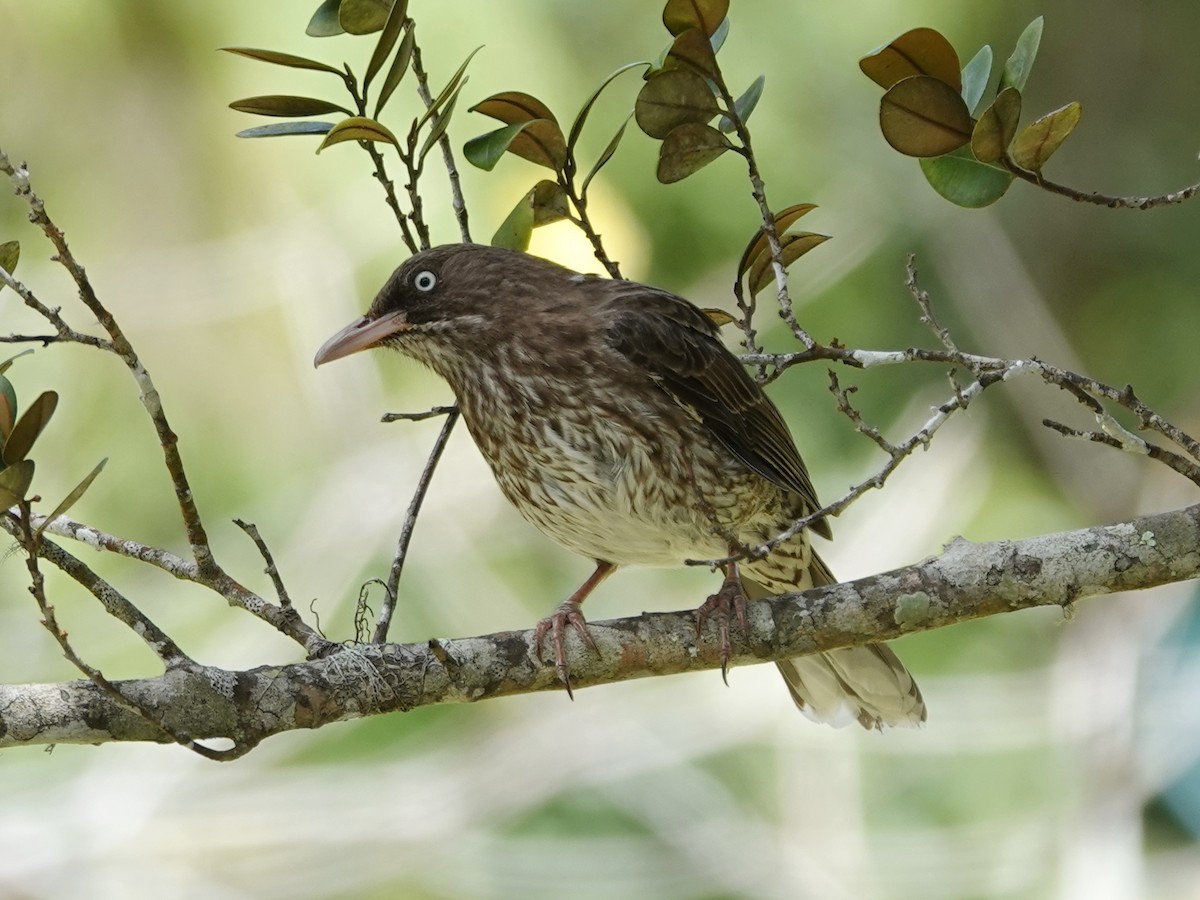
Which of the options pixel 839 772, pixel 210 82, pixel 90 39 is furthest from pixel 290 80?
pixel 839 772

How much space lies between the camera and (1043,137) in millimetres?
2219

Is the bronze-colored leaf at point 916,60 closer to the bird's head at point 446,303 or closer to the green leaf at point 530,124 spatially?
the green leaf at point 530,124

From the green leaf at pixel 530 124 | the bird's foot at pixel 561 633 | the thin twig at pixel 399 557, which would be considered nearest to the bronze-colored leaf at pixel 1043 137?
the green leaf at pixel 530 124

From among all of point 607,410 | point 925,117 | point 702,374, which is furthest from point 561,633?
point 925,117

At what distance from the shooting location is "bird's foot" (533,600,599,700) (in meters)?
2.71

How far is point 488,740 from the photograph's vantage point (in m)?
5.98

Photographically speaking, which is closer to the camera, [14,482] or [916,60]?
[14,482]

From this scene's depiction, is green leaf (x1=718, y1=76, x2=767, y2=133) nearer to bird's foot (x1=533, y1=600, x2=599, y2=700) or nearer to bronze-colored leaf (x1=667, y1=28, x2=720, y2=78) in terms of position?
bronze-colored leaf (x1=667, y1=28, x2=720, y2=78)

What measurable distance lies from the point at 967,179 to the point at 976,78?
0.18 meters

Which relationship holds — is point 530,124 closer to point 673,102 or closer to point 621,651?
point 673,102

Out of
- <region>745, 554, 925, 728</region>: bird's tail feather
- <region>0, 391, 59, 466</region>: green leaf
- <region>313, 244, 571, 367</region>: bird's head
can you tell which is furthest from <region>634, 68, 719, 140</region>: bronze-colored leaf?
<region>745, 554, 925, 728</region>: bird's tail feather

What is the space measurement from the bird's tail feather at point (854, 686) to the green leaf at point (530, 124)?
1392 millimetres

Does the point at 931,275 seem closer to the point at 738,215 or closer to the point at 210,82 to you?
the point at 738,215

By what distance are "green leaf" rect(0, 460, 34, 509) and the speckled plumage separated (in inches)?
48.9
